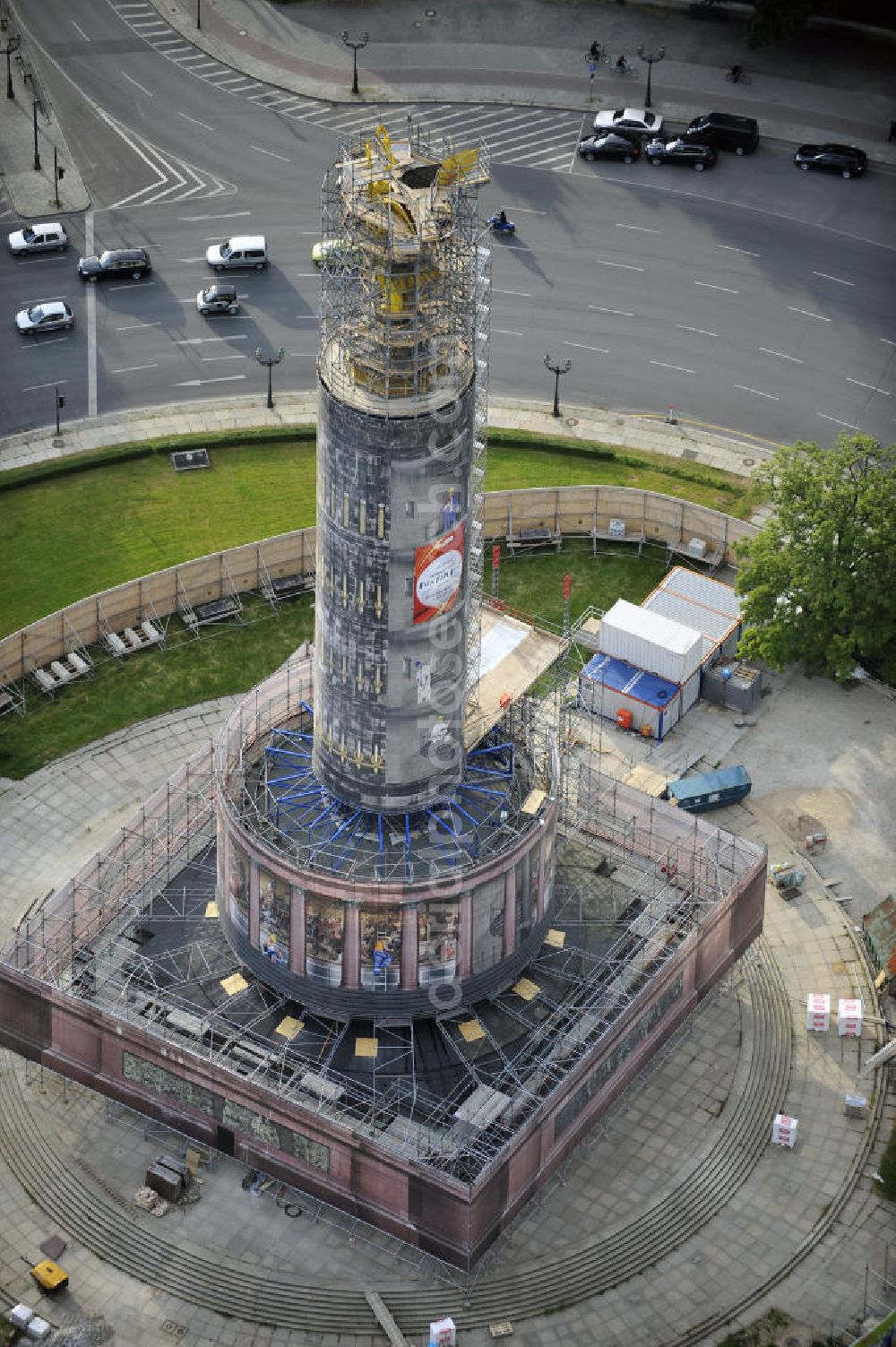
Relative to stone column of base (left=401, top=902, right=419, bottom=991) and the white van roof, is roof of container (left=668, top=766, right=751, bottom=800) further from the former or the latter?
the white van roof

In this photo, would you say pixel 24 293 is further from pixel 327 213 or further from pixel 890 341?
pixel 327 213

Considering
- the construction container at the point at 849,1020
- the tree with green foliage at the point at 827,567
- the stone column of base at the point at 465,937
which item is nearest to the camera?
the stone column of base at the point at 465,937

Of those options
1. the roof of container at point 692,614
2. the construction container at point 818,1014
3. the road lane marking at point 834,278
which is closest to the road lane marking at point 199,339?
the roof of container at point 692,614

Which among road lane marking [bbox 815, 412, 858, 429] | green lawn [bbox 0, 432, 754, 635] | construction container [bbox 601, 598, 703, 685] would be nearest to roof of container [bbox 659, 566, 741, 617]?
construction container [bbox 601, 598, 703, 685]

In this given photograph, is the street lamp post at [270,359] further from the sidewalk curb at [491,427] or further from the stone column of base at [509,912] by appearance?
the stone column of base at [509,912]

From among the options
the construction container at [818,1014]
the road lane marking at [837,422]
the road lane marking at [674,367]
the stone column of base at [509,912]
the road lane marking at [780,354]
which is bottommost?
the construction container at [818,1014]

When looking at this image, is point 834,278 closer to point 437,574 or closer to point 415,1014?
point 437,574

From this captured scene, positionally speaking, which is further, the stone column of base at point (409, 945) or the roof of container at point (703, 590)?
the roof of container at point (703, 590)

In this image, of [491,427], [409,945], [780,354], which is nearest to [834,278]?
[780,354]
